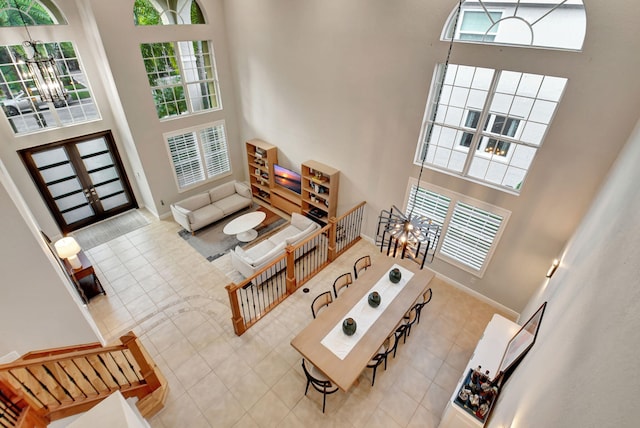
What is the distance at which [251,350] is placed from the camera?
16.9ft

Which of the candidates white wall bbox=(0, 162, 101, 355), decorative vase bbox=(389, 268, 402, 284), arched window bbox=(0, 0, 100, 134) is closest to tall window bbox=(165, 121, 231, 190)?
arched window bbox=(0, 0, 100, 134)

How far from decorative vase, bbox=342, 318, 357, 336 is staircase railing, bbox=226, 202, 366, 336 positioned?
180 cm

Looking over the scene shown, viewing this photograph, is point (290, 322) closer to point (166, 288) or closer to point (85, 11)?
point (166, 288)

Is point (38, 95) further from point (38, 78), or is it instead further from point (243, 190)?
point (243, 190)

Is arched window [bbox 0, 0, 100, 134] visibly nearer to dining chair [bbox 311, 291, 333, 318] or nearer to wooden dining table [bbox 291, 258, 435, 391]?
dining chair [bbox 311, 291, 333, 318]

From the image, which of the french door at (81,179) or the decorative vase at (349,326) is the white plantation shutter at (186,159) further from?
the decorative vase at (349,326)

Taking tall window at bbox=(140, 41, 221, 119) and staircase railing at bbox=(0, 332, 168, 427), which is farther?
tall window at bbox=(140, 41, 221, 119)

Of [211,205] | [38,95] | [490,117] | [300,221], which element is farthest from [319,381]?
[38,95]

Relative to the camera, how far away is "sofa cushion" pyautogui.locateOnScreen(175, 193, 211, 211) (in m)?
8.32

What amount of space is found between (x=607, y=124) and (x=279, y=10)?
20.3 ft

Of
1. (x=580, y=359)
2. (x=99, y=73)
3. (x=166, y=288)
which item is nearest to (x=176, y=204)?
(x=166, y=288)

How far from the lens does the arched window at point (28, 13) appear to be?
5836 millimetres

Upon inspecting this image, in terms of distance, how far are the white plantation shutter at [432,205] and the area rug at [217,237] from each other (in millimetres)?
3909

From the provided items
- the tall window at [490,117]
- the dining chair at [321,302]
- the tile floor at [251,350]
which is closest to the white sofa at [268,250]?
the tile floor at [251,350]
